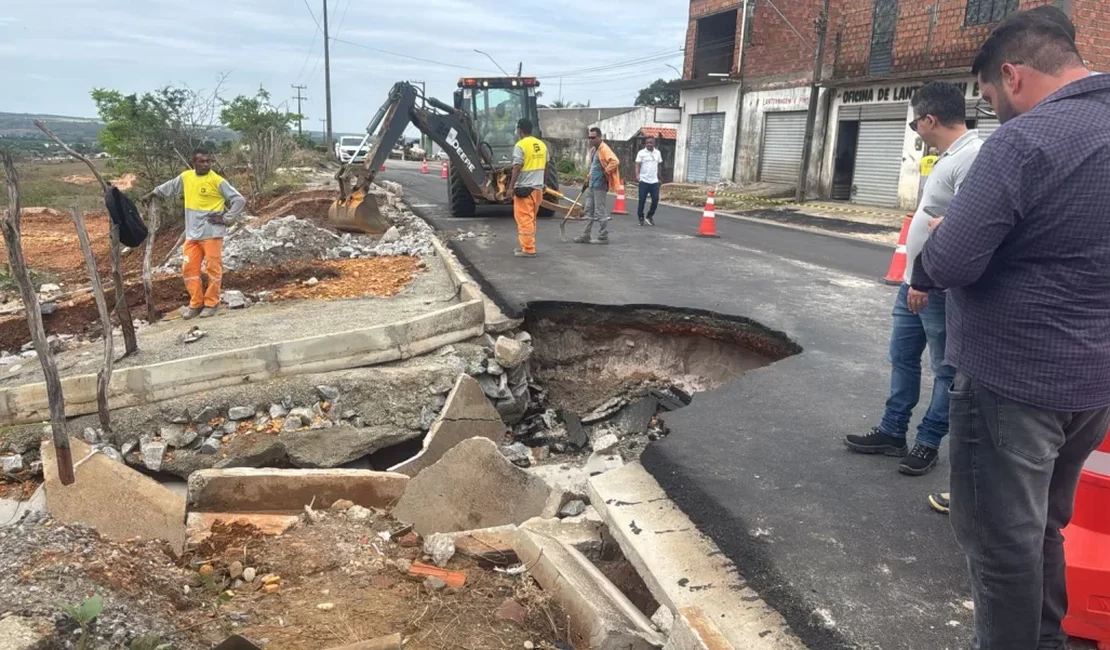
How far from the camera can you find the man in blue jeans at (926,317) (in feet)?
10.5

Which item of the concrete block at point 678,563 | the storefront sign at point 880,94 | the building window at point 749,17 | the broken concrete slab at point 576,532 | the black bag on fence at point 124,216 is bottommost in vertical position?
the broken concrete slab at point 576,532

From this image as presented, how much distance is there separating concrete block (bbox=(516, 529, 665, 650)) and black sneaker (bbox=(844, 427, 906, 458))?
64.9 inches

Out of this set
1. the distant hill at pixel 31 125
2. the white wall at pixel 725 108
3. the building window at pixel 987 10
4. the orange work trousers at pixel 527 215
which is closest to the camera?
the distant hill at pixel 31 125

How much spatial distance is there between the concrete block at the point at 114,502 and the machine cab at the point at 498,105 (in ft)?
36.7

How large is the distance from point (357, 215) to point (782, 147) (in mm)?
16874

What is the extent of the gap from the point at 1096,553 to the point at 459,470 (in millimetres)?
3003

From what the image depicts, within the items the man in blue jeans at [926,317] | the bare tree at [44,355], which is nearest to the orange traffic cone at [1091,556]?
the man in blue jeans at [926,317]

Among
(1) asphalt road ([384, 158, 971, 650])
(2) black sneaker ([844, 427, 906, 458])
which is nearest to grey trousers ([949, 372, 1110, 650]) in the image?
(1) asphalt road ([384, 158, 971, 650])

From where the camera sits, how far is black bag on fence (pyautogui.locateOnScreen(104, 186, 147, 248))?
6.02 m

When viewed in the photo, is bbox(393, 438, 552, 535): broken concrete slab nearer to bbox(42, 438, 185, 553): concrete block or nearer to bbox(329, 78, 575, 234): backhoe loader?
bbox(42, 438, 185, 553): concrete block

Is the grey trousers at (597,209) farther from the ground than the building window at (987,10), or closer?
closer

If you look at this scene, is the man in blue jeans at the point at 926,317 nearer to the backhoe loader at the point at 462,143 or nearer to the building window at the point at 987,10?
the backhoe loader at the point at 462,143

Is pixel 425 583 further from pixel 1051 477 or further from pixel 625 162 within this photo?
pixel 625 162

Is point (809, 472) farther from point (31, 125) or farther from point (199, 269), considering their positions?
point (199, 269)
